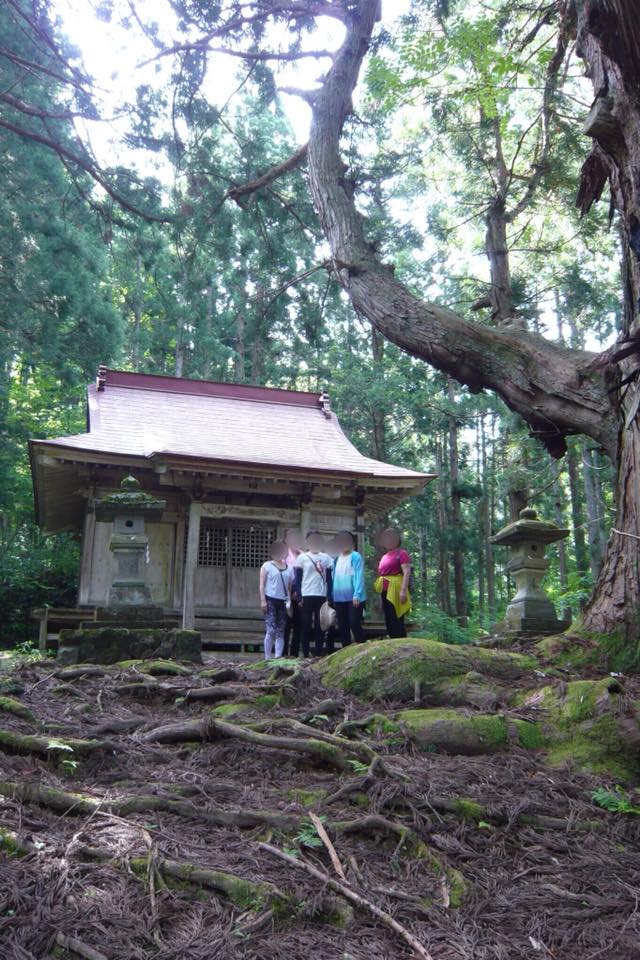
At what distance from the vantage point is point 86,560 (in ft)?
43.7

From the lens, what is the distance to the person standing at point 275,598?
8.75 m

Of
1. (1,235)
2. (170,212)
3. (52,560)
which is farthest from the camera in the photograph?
(52,560)

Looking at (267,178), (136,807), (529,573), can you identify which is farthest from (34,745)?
(267,178)

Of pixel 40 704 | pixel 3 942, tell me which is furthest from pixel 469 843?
pixel 40 704

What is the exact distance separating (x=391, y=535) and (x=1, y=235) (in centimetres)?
1191

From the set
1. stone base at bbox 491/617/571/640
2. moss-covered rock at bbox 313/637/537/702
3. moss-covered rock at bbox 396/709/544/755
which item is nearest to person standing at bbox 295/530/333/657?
stone base at bbox 491/617/571/640

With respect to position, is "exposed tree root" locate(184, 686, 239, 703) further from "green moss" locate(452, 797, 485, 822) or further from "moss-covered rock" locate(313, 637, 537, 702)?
"green moss" locate(452, 797, 485, 822)

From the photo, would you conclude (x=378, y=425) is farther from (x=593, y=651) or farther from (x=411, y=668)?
(x=411, y=668)

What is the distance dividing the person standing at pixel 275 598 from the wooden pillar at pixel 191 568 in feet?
11.7

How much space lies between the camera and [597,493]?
2003 centimetres

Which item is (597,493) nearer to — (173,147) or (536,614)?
(536,614)

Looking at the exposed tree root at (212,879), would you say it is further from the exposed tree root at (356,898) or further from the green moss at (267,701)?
the green moss at (267,701)

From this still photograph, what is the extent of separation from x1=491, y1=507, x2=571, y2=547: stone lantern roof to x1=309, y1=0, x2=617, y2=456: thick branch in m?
2.42

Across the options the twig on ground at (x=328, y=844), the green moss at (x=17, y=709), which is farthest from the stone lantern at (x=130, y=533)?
the twig on ground at (x=328, y=844)
